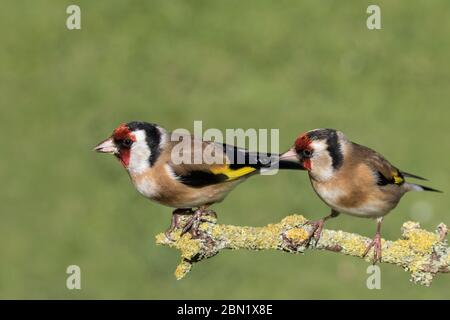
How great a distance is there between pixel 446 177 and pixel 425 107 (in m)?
1.43

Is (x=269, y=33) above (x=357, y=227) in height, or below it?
above

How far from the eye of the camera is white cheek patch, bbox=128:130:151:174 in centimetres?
609

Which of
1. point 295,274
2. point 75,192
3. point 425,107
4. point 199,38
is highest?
point 199,38

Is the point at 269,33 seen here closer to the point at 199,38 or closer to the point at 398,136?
the point at 199,38

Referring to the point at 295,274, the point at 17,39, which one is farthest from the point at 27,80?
the point at 295,274

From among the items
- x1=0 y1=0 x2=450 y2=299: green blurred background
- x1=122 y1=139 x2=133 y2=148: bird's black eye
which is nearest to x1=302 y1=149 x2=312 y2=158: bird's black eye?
x1=122 y1=139 x2=133 y2=148: bird's black eye

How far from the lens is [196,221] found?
588 cm

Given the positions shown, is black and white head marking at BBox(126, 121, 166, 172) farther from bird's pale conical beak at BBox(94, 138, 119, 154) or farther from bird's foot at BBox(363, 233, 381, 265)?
bird's foot at BBox(363, 233, 381, 265)

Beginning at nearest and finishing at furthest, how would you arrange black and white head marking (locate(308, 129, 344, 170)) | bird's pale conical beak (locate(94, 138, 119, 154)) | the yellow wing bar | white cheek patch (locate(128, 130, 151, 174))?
bird's pale conical beak (locate(94, 138, 119, 154)) < black and white head marking (locate(308, 129, 344, 170)) < white cheek patch (locate(128, 130, 151, 174)) < the yellow wing bar

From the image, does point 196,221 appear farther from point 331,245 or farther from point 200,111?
point 200,111

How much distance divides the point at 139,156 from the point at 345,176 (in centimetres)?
134

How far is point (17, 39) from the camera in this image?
13781 mm

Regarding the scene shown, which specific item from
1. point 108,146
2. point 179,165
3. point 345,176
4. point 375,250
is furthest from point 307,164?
point 108,146

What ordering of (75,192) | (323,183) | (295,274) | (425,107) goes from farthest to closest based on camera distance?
(425,107) → (75,192) → (295,274) → (323,183)
